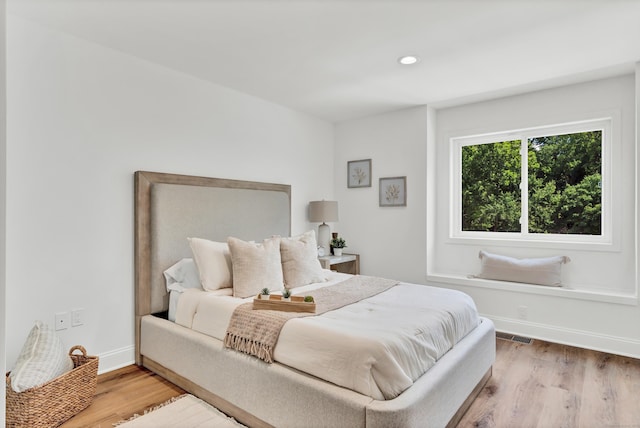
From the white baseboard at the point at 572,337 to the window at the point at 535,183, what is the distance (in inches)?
34.3

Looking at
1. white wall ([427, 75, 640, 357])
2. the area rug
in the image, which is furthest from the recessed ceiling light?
the area rug

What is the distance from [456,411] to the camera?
6.49 ft

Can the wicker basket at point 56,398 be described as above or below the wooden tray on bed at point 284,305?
below

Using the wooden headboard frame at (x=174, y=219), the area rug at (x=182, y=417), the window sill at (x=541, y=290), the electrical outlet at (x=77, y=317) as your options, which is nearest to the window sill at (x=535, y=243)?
the window sill at (x=541, y=290)

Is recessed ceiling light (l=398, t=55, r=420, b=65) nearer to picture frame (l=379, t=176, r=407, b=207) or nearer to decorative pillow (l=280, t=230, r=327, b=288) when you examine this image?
picture frame (l=379, t=176, r=407, b=207)

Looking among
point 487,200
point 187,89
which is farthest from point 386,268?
point 187,89

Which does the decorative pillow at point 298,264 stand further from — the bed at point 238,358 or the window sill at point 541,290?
the window sill at point 541,290

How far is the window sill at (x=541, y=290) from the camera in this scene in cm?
304

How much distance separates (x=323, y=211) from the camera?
4.23m

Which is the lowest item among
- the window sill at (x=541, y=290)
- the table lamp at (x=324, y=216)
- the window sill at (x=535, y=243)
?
the window sill at (x=541, y=290)

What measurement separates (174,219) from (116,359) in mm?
1115

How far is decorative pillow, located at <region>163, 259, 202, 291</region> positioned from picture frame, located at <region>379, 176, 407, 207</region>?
2395 mm

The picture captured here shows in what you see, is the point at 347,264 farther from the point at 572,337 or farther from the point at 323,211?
the point at 572,337

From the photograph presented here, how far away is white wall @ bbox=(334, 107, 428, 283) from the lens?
4082 mm
